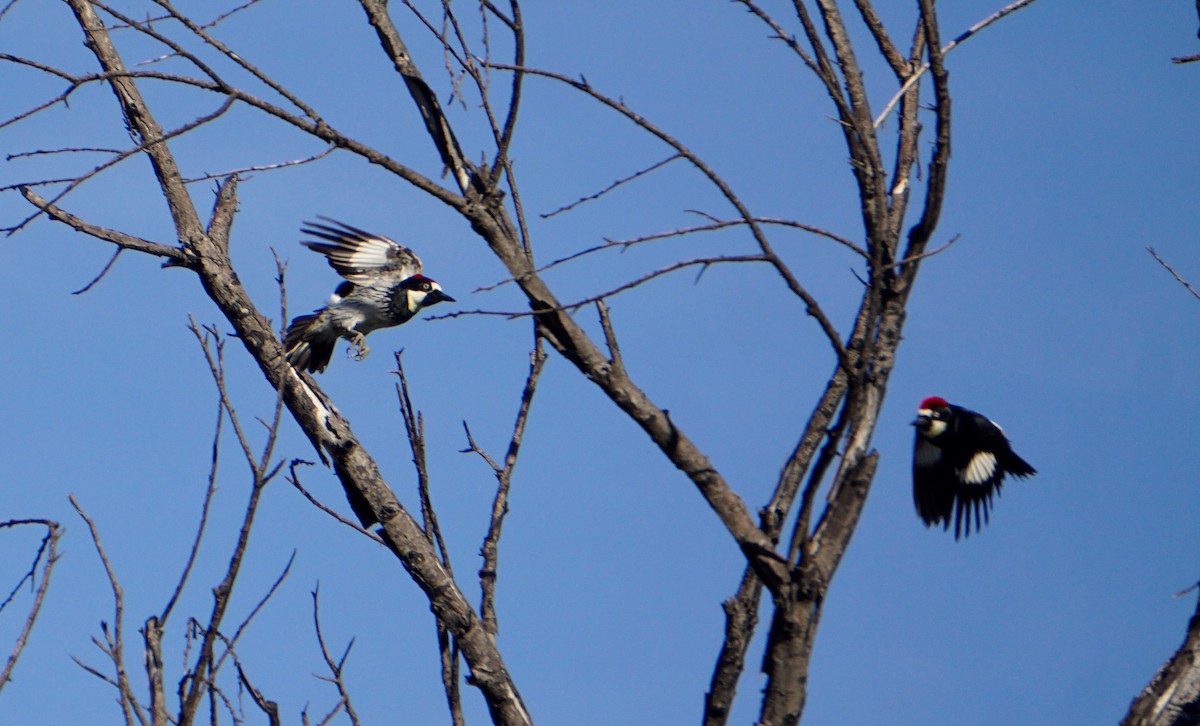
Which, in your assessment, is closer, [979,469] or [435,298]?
[979,469]

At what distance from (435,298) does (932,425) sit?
3450mm

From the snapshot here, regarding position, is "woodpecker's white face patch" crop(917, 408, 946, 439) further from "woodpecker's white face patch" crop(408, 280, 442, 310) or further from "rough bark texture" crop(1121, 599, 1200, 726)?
"rough bark texture" crop(1121, 599, 1200, 726)

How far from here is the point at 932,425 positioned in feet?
21.3

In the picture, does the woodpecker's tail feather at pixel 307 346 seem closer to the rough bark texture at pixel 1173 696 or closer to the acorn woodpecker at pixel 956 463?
the acorn woodpecker at pixel 956 463

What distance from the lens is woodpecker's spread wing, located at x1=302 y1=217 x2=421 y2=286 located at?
729 centimetres

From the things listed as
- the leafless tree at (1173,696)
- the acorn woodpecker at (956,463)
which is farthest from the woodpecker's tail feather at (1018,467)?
the leafless tree at (1173,696)

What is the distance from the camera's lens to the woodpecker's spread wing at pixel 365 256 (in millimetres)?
7289

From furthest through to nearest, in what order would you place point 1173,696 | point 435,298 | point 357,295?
1. point 435,298
2. point 357,295
3. point 1173,696

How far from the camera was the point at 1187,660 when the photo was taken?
2623mm

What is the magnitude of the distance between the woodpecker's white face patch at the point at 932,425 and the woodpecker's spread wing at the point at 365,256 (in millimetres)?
3275

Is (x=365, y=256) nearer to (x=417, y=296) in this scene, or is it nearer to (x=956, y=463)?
(x=417, y=296)

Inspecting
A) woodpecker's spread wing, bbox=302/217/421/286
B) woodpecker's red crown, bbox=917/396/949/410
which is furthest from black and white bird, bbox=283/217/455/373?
woodpecker's red crown, bbox=917/396/949/410

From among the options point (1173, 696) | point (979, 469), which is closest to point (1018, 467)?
point (979, 469)

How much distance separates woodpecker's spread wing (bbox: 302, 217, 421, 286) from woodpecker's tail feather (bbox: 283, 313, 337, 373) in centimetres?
35
